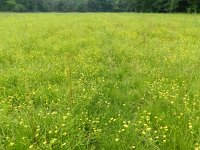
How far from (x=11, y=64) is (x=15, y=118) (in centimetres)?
455

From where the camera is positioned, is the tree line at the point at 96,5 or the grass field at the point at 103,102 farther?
the tree line at the point at 96,5

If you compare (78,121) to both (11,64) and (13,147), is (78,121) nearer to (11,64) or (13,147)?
(13,147)

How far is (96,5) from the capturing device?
380 ft

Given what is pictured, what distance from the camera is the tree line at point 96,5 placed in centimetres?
6014

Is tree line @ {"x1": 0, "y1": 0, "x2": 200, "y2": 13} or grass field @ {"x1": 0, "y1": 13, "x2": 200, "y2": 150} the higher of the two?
tree line @ {"x1": 0, "y1": 0, "x2": 200, "y2": 13}

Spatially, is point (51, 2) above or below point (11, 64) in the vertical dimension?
above

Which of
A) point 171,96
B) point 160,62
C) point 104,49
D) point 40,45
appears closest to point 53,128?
point 171,96

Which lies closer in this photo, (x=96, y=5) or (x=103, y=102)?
(x=103, y=102)

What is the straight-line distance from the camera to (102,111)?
488 centimetres

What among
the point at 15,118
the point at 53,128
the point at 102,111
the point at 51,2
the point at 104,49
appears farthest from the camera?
the point at 51,2

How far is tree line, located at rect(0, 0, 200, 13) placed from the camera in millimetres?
60138

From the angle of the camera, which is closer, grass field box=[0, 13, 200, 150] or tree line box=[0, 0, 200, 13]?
grass field box=[0, 13, 200, 150]

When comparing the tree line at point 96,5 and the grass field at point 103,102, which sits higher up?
the tree line at point 96,5

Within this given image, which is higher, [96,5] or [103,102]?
[96,5]
